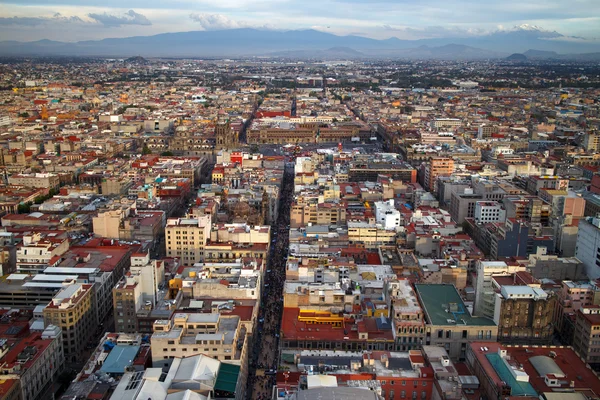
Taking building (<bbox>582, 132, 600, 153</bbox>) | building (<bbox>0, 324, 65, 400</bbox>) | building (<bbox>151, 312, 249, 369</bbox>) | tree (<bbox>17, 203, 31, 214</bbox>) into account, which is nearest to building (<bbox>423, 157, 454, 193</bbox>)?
building (<bbox>582, 132, 600, 153</bbox>)

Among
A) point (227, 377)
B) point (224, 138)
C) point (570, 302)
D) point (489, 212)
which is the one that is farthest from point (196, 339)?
point (224, 138)

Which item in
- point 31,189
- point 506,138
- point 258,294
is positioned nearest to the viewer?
point 258,294

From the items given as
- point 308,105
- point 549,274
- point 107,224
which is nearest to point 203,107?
point 308,105

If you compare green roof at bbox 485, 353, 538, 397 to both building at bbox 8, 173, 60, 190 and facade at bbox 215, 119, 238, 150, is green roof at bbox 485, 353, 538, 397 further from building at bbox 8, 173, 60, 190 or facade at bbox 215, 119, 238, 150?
facade at bbox 215, 119, 238, 150

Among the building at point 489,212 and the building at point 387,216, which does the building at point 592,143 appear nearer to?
the building at point 489,212

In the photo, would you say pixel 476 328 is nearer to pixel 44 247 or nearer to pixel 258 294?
pixel 258 294

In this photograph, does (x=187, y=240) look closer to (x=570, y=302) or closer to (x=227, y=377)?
(x=227, y=377)
